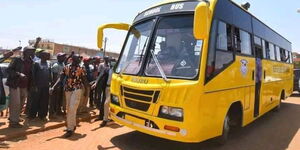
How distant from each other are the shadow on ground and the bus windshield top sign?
8.86 feet

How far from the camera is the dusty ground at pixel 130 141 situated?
602 centimetres

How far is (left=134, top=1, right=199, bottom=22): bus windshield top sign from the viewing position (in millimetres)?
5559

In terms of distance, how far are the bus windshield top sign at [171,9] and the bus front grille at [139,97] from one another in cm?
166

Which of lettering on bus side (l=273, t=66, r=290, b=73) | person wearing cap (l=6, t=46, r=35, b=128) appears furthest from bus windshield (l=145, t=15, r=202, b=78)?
lettering on bus side (l=273, t=66, r=290, b=73)

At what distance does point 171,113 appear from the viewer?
5039 mm

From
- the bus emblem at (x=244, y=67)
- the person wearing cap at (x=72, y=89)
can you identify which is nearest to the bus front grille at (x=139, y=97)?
the person wearing cap at (x=72, y=89)

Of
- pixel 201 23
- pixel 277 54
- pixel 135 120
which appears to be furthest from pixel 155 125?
pixel 277 54

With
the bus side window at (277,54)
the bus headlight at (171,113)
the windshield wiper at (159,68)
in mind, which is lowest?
the bus headlight at (171,113)

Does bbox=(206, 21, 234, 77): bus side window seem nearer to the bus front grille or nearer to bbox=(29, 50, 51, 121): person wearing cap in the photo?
the bus front grille

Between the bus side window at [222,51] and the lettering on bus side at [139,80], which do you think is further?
the lettering on bus side at [139,80]

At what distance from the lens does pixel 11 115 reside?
7078 mm

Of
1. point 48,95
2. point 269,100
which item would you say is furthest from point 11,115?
point 269,100

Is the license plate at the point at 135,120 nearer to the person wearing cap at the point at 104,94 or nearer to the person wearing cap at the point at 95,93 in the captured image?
the person wearing cap at the point at 104,94

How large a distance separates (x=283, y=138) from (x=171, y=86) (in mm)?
4206
